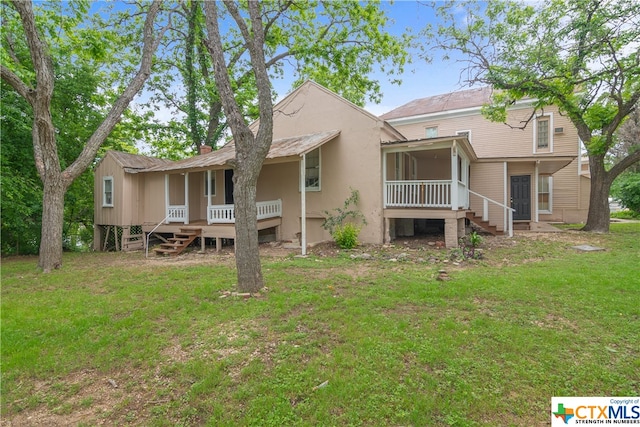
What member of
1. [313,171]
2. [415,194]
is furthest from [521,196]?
[313,171]

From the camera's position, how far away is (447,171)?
15.2 m

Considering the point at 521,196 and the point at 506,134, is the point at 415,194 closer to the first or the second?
the point at 521,196

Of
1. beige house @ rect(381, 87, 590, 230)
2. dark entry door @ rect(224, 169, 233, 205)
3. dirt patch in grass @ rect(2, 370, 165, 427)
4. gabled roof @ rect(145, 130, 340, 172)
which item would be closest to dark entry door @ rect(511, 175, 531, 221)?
beige house @ rect(381, 87, 590, 230)

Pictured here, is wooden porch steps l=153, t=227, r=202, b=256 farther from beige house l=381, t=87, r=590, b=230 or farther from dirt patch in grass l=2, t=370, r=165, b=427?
beige house l=381, t=87, r=590, b=230

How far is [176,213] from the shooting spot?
12.4 metres

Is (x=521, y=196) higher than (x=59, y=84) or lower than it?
lower

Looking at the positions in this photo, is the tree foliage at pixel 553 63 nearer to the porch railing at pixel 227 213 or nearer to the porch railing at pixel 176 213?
the porch railing at pixel 227 213

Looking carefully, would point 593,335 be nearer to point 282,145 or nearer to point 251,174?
point 251,174

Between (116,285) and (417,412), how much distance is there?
21.2ft

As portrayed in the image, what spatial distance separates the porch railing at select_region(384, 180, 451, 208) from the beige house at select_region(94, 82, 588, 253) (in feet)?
0.11

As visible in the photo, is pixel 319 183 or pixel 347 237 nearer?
pixel 347 237

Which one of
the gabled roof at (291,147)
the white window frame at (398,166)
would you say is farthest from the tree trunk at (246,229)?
the white window frame at (398,166)

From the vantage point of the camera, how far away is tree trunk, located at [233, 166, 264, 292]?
5410 mm
